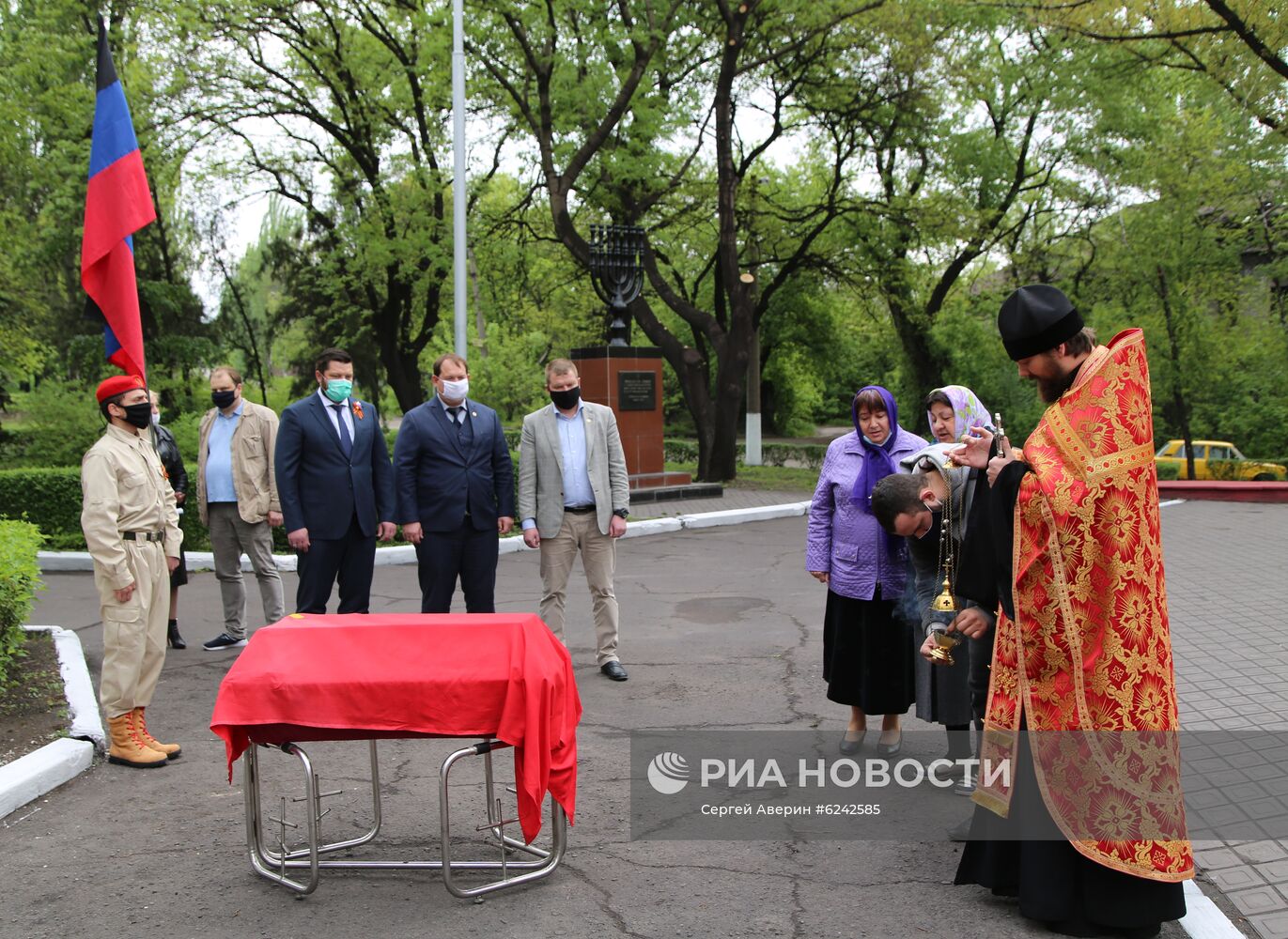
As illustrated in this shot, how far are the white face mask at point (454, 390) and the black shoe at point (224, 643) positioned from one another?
277 centimetres

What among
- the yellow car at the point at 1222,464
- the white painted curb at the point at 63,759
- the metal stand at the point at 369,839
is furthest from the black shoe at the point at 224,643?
the yellow car at the point at 1222,464

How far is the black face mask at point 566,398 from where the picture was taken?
734 centimetres

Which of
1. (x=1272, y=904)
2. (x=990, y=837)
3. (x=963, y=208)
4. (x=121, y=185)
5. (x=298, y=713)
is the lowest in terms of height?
(x=1272, y=904)

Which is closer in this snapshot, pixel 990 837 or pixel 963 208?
pixel 990 837

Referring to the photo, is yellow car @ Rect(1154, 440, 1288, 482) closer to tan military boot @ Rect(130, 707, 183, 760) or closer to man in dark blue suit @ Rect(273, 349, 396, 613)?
man in dark blue suit @ Rect(273, 349, 396, 613)

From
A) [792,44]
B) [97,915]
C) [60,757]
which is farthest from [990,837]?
[792,44]

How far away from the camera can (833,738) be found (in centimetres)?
597

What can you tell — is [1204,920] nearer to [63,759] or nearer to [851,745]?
[851,745]

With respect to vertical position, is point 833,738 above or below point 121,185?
below

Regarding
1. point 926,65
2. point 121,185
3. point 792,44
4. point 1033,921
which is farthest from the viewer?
point 926,65

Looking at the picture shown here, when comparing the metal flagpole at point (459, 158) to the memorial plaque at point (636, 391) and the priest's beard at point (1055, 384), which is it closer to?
the memorial plaque at point (636, 391)

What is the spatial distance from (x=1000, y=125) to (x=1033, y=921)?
991 inches

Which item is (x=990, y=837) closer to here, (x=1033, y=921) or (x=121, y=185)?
(x=1033, y=921)

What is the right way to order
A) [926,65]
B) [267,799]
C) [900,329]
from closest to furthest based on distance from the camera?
[267,799] → [926,65] → [900,329]
